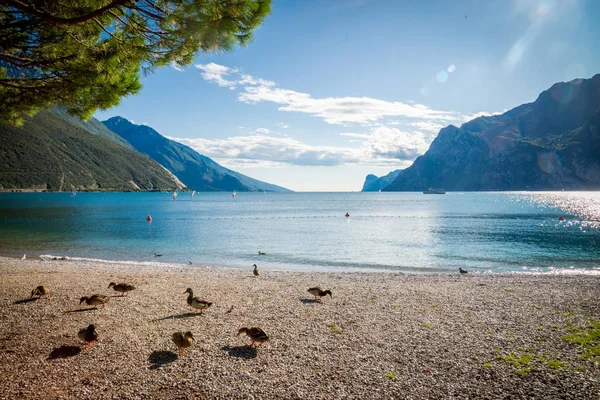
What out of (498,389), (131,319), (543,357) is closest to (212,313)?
(131,319)

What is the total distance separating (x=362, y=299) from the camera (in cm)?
1487

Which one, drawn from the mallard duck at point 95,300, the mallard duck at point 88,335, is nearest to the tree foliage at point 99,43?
the mallard duck at point 95,300

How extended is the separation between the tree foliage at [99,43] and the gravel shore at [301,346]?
23.0 ft

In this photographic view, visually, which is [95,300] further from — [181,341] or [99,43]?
[99,43]

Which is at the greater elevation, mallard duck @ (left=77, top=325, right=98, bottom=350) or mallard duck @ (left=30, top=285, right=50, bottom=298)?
mallard duck @ (left=77, top=325, right=98, bottom=350)

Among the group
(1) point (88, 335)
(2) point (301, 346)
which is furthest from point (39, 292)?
(2) point (301, 346)

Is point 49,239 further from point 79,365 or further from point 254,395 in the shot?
point 254,395

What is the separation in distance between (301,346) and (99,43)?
33.2ft

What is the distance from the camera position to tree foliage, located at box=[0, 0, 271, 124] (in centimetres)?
782

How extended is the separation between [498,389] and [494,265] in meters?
25.2

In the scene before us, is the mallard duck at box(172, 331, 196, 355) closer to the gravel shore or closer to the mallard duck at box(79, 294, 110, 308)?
the gravel shore

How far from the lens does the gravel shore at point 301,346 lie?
23.3ft

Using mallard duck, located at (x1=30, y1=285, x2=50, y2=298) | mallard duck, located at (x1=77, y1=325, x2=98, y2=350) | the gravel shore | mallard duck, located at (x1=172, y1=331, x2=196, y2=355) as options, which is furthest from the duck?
mallard duck, located at (x1=172, y1=331, x2=196, y2=355)

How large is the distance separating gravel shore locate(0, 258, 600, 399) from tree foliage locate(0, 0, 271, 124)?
7015 millimetres
